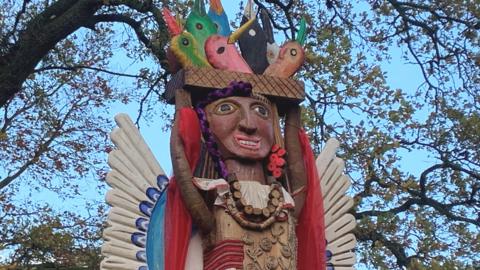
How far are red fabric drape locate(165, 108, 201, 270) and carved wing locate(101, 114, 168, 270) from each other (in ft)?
0.65

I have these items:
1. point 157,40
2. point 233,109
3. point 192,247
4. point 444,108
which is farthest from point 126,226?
point 444,108

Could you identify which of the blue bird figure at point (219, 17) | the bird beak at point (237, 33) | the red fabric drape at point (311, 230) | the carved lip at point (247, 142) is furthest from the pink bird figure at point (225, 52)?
the red fabric drape at point (311, 230)

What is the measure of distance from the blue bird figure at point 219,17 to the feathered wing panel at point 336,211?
1188mm

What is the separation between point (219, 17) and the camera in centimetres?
642

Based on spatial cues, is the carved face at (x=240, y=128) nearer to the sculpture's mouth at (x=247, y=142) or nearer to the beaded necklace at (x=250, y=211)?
the sculpture's mouth at (x=247, y=142)

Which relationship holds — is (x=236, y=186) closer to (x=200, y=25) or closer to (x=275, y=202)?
(x=275, y=202)

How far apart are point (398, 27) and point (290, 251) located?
14.6ft

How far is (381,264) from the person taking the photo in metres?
8.35

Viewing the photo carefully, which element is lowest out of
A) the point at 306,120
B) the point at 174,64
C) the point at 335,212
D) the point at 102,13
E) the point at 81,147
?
the point at 335,212

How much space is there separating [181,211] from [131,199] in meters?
0.53

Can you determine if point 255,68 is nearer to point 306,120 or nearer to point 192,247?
point 192,247

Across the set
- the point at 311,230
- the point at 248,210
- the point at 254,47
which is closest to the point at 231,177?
the point at 248,210

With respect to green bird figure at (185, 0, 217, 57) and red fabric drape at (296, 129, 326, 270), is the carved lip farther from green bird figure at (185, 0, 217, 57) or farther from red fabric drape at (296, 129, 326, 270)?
green bird figure at (185, 0, 217, 57)

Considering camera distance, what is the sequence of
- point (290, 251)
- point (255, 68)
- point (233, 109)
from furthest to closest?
1. point (255, 68)
2. point (233, 109)
3. point (290, 251)
